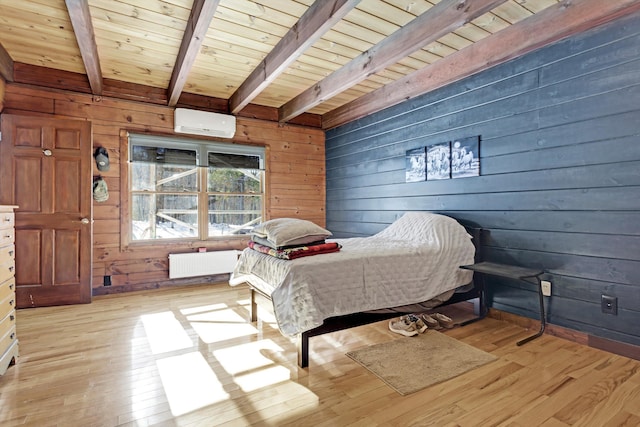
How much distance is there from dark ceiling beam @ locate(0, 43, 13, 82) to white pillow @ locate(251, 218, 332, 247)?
9.81ft

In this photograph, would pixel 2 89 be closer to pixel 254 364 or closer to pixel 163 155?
pixel 163 155

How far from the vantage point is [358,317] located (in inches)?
88.3

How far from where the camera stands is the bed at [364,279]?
202cm

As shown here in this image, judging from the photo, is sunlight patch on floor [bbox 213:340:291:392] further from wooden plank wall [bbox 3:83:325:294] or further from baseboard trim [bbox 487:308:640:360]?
wooden plank wall [bbox 3:83:325:294]

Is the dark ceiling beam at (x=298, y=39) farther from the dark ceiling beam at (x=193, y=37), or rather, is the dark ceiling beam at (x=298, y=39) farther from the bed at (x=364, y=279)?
the bed at (x=364, y=279)

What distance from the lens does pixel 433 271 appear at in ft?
8.54

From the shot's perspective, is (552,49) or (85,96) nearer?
(552,49)

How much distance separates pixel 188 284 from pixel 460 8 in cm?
402

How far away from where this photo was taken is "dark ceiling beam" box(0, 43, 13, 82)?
9.98 ft

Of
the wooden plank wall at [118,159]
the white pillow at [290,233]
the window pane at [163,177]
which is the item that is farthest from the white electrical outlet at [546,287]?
the window pane at [163,177]

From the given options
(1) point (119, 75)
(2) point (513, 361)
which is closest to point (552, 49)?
(2) point (513, 361)

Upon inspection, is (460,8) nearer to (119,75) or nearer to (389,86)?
(389,86)

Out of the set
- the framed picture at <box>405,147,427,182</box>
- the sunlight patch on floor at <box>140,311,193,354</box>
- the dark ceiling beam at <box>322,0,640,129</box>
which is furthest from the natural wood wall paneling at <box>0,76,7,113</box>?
the framed picture at <box>405,147,427,182</box>

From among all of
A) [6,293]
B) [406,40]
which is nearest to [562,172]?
[406,40]
